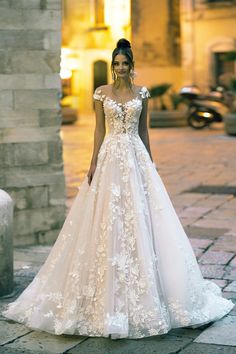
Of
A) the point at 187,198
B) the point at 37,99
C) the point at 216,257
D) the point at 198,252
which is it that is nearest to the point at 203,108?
the point at 187,198

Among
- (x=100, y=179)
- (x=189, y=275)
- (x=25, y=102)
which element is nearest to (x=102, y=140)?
(x=100, y=179)

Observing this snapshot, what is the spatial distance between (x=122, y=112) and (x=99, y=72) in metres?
30.0

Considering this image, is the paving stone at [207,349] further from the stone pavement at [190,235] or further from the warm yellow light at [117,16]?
the warm yellow light at [117,16]

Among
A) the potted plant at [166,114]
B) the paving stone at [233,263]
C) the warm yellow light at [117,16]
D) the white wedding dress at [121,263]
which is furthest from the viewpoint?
the warm yellow light at [117,16]

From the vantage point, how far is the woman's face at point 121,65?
173 inches

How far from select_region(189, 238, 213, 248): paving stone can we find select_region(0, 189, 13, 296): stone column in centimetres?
204

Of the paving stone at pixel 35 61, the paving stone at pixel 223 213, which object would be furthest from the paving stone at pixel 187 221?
the paving stone at pixel 35 61

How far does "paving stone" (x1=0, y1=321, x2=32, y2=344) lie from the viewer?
420cm

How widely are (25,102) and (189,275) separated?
9.33 feet

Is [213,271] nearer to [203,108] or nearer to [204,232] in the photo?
[204,232]

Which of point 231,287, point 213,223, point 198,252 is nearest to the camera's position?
point 231,287

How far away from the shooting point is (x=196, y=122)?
66.7ft

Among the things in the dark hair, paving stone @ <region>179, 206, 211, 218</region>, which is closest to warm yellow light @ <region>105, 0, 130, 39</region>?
paving stone @ <region>179, 206, 211, 218</region>

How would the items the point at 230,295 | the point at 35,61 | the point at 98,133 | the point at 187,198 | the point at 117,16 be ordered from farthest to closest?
the point at 117,16
the point at 187,198
the point at 35,61
the point at 230,295
the point at 98,133
